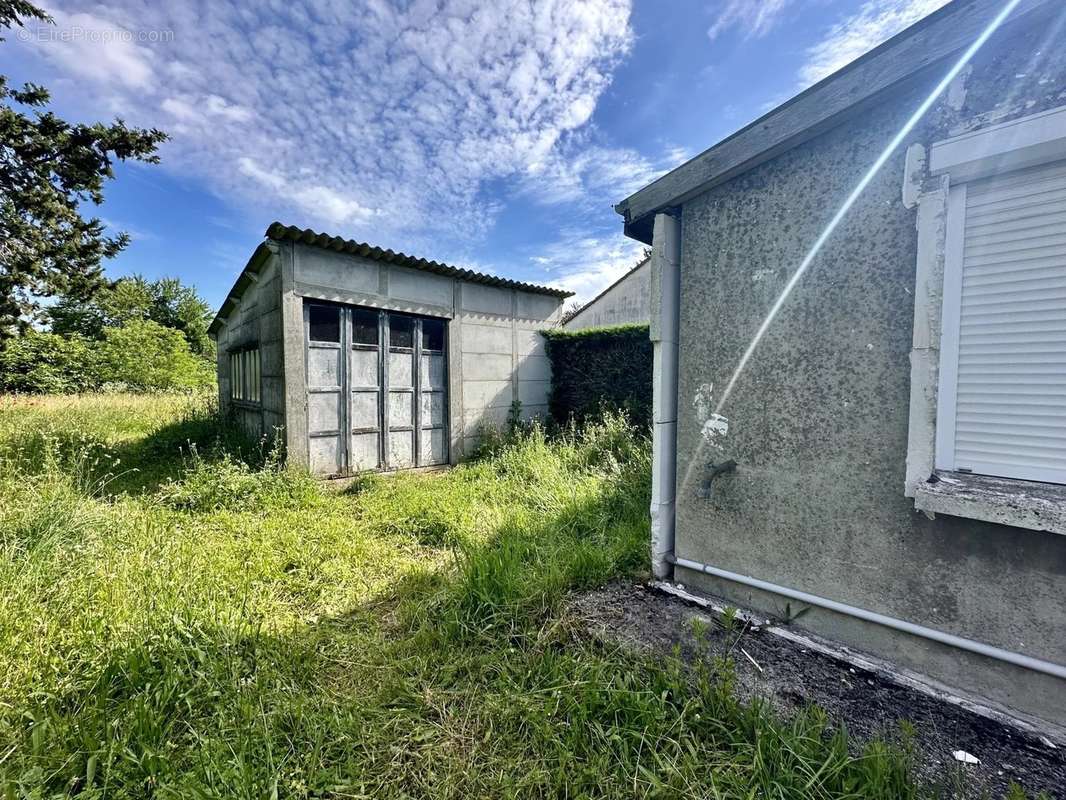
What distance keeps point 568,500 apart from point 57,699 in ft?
12.8

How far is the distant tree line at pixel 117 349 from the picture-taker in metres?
18.3

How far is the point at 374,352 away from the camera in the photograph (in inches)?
271

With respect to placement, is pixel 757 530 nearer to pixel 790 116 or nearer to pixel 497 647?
pixel 497 647

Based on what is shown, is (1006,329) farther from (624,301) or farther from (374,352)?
(624,301)

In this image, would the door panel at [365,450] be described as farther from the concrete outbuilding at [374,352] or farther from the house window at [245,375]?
the house window at [245,375]

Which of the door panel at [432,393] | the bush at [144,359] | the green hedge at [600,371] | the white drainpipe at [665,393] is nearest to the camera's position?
the white drainpipe at [665,393]

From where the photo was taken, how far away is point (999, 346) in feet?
6.22

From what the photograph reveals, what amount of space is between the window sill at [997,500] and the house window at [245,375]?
8466mm

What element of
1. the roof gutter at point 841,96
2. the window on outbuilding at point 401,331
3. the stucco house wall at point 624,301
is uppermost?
the stucco house wall at point 624,301

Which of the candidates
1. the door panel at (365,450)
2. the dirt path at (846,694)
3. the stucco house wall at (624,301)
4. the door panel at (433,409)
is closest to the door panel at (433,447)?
the door panel at (433,409)

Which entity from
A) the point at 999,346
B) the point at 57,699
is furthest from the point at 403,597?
the point at 999,346

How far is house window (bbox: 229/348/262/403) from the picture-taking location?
7.52 metres

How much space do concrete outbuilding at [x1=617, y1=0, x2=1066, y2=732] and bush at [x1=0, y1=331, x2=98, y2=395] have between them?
26.5m

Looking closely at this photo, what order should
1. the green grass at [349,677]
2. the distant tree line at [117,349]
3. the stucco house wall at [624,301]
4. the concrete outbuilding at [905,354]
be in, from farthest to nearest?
1. the distant tree line at [117,349]
2. the stucco house wall at [624,301]
3. the concrete outbuilding at [905,354]
4. the green grass at [349,677]
